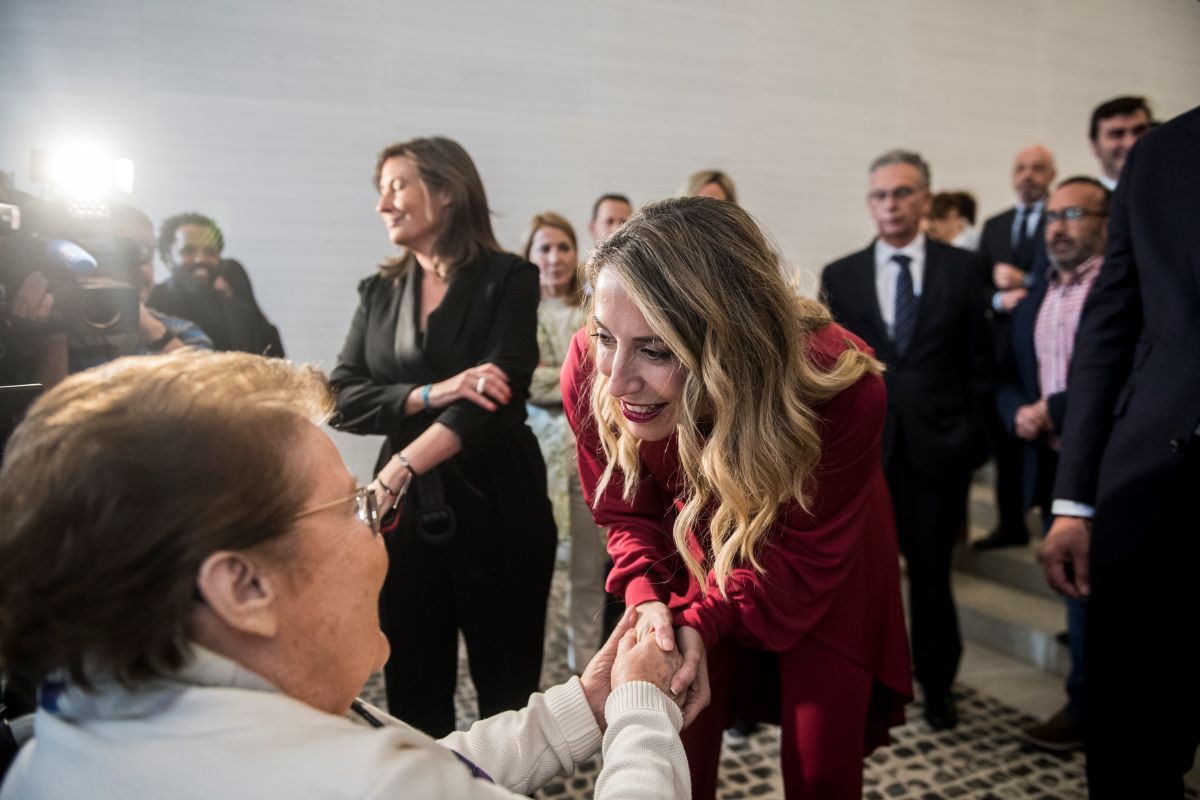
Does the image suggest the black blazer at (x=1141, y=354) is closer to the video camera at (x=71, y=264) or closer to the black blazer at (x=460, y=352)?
the black blazer at (x=460, y=352)

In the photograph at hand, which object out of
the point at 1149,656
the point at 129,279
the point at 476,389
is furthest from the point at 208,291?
the point at 1149,656

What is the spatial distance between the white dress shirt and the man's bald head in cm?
169

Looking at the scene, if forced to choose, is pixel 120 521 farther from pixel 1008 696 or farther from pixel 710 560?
pixel 1008 696

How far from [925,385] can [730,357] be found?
1.83m

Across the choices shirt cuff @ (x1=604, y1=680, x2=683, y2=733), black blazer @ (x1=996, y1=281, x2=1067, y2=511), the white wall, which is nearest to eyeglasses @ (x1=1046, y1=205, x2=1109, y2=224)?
black blazer @ (x1=996, y1=281, x2=1067, y2=511)

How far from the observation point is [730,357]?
1.28 meters

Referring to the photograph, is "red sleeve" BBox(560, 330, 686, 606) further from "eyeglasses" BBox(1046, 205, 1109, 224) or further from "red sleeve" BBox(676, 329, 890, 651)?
"eyeglasses" BBox(1046, 205, 1109, 224)

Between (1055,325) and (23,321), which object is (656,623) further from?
(1055,325)

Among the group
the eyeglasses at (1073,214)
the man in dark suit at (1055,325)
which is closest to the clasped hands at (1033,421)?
the man in dark suit at (1055,325)

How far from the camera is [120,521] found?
65cm

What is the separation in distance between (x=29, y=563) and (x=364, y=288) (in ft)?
5.05

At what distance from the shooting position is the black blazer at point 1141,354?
4.83ft

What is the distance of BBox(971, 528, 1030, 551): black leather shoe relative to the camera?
3990mm

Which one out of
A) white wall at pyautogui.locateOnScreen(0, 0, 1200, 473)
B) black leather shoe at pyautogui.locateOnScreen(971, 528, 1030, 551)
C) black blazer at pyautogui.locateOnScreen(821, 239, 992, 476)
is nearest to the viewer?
black blazer at pyautogui.locateOnScreen(821, 239, 992, 476)
